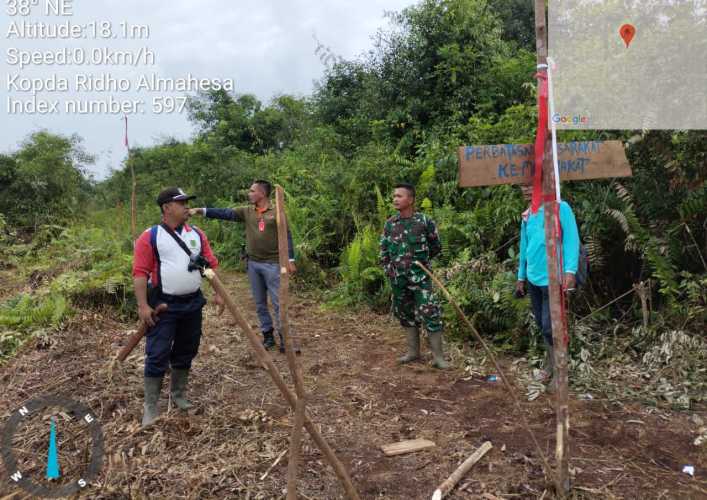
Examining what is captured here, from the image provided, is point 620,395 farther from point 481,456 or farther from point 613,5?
point 613,5

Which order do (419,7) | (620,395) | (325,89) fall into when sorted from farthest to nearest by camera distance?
(325,89)
(419,7)
(620,395)

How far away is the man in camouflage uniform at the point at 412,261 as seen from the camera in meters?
4.57

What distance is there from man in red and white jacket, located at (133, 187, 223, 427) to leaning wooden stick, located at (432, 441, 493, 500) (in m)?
2.09

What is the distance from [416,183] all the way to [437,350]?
369 centimetres

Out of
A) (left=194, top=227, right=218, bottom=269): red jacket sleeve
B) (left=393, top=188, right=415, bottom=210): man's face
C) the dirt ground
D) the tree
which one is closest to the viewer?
the dirt ground

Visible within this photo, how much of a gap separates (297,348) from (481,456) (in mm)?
2751

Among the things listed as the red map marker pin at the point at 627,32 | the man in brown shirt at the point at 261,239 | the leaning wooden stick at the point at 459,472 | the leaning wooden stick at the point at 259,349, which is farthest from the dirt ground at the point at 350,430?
the red map marker pin at the point at 627,32

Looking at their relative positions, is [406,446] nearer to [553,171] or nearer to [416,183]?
[553,171]

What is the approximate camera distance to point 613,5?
5082 mm

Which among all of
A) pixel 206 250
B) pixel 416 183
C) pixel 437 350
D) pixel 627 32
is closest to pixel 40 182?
pixel 416 183

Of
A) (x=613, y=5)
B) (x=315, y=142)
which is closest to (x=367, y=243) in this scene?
(x=613, y=5)

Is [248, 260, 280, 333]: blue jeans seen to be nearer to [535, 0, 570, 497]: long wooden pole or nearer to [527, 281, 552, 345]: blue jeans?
[527, 281, 552, 345]: blue jeans

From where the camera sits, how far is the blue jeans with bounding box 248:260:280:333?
5.12 m

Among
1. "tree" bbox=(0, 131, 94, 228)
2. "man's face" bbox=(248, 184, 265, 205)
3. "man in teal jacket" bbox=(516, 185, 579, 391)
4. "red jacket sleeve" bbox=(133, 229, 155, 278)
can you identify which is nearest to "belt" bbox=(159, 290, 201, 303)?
"red jacket sleeve" bbox=(133, 229, 155, 278)
